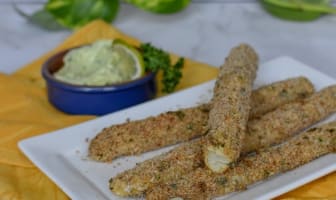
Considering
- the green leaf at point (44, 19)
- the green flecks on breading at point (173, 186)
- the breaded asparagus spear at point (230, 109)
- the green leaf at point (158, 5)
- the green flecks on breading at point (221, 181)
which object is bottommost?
the green leaf at point (44, 19)

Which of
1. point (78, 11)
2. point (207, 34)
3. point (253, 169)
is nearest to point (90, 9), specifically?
point (78, 11)

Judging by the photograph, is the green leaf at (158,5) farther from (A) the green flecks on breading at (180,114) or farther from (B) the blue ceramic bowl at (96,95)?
(A) the green flecks on breading at (180,114)

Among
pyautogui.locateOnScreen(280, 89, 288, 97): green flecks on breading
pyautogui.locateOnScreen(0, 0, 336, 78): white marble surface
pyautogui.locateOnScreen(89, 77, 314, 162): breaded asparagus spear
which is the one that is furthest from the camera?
pyautogui.locateOnScreen(0, 0, 336, 78): white marble surface

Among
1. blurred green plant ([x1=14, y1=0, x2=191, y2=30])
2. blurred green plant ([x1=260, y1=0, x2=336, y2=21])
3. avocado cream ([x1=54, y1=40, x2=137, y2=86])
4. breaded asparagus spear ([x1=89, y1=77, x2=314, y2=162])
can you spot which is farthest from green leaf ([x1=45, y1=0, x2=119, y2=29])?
breaded asparagus spear ([x1=89, y1=77, x2=314, y2=162])

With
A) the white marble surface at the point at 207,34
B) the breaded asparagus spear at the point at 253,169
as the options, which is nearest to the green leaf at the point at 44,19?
the white marble surface at the point at 207,34

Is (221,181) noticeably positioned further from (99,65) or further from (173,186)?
(99,65)

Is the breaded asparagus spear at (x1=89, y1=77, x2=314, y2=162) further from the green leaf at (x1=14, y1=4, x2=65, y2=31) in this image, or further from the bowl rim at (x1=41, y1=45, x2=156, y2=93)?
the green leaf at (x1=14, y1=4, x2=65, y2=31)
